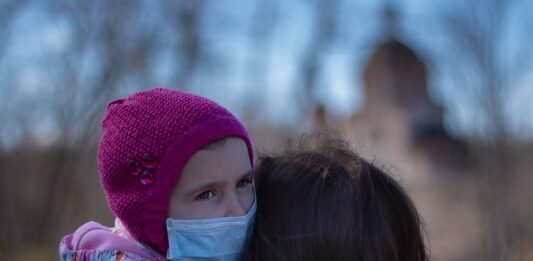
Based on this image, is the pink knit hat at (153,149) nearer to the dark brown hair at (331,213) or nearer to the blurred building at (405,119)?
the dark brown hair at (331,213)

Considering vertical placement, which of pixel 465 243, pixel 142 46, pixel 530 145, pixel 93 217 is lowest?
pixel 465 243

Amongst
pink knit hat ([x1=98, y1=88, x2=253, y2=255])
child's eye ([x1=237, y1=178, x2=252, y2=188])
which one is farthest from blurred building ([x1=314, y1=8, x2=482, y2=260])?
pink knit hat ([x1=98, y1=88, x2=253, y2=255])

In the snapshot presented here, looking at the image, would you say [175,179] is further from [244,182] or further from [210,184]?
[244,182]

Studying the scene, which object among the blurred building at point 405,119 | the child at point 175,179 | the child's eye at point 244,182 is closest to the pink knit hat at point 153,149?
the child at point 175,179

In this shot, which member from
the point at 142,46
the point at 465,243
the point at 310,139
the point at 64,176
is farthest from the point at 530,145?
the point at 310,139

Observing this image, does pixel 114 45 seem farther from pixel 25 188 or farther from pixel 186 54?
pixel 186 54

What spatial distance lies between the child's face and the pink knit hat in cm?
2

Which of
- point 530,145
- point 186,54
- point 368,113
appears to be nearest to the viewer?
point 186,54

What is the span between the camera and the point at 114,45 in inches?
316

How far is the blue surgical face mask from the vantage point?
141 cm

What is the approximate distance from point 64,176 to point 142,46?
6.74 ft

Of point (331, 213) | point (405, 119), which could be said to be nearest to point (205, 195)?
point (331, 213)

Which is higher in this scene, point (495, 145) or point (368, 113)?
point (495, 145)

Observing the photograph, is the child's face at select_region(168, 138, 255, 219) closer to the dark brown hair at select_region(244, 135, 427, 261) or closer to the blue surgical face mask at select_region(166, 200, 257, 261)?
the blue surgical face mask at select_region(166, 200, 257, 261)
